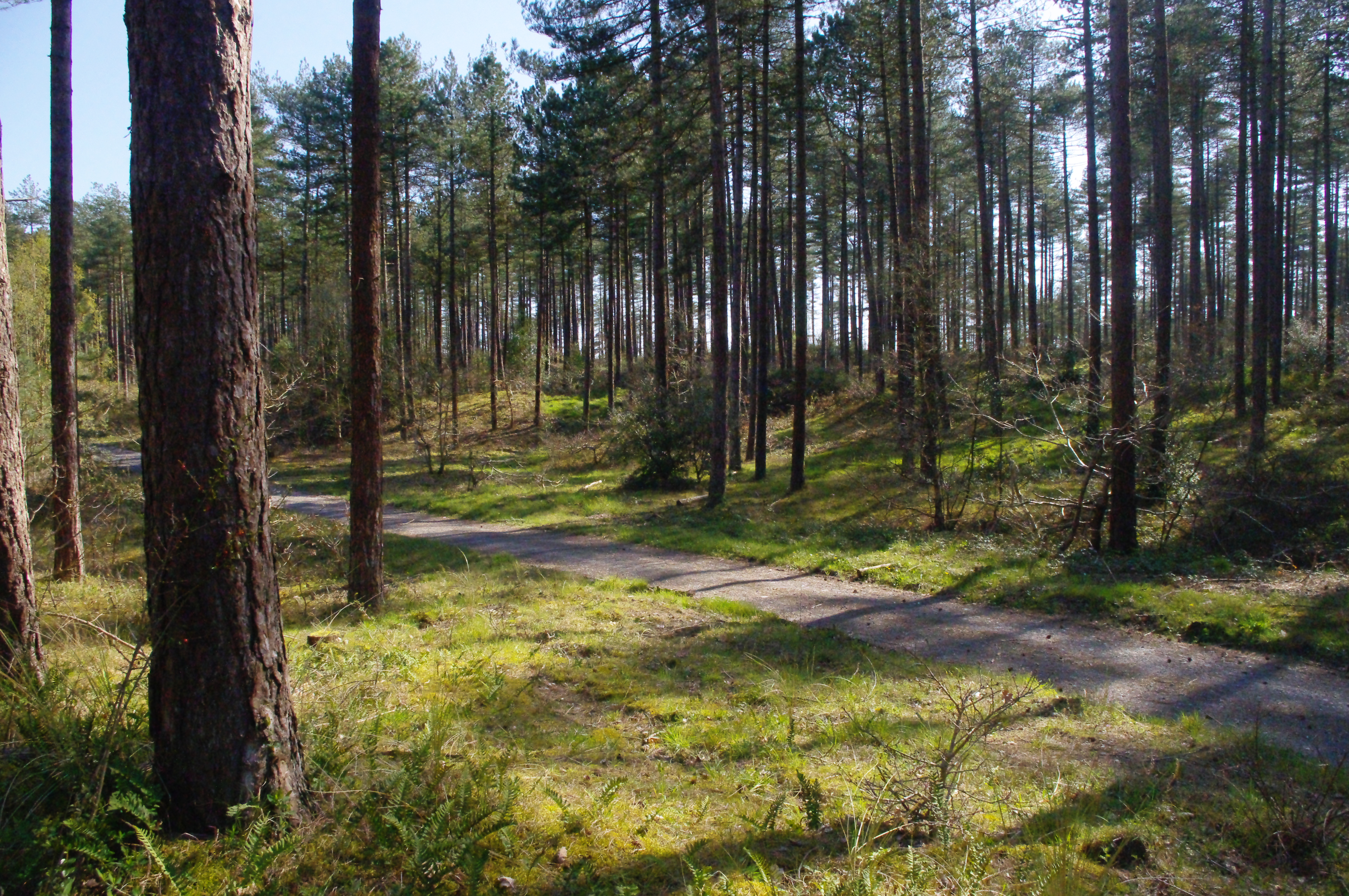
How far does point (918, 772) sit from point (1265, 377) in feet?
59.9

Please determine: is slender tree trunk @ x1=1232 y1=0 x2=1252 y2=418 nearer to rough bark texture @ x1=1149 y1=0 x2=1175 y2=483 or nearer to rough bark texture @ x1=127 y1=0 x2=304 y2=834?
rough bark texture @ x1=1149 y1=0 x2=1175 y2=483

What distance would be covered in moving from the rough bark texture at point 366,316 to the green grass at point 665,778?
1.48 meters

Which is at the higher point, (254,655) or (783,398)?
(783,398)

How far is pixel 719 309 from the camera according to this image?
52.6ft

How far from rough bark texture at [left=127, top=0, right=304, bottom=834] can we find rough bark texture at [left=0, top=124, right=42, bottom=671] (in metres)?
1.71

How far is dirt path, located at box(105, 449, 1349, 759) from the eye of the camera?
5.88 m

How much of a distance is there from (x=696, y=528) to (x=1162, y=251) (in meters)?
13.0

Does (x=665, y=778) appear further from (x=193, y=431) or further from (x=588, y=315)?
(x=588, y=315)

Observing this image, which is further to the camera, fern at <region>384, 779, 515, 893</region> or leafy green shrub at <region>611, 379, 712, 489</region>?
leafy green shrub at <region>611, 379, 712, 489</region>

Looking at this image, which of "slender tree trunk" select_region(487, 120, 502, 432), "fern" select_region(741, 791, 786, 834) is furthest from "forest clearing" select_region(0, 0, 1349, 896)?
"slender tree trunk" select_region(487, 120, 502, 432)

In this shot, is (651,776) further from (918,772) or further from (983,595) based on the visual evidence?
(983,595)

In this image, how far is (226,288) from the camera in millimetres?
3316

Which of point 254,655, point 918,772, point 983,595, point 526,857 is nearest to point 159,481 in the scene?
point 254,655

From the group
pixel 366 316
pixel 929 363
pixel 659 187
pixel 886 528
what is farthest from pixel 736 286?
pixel 366 316
